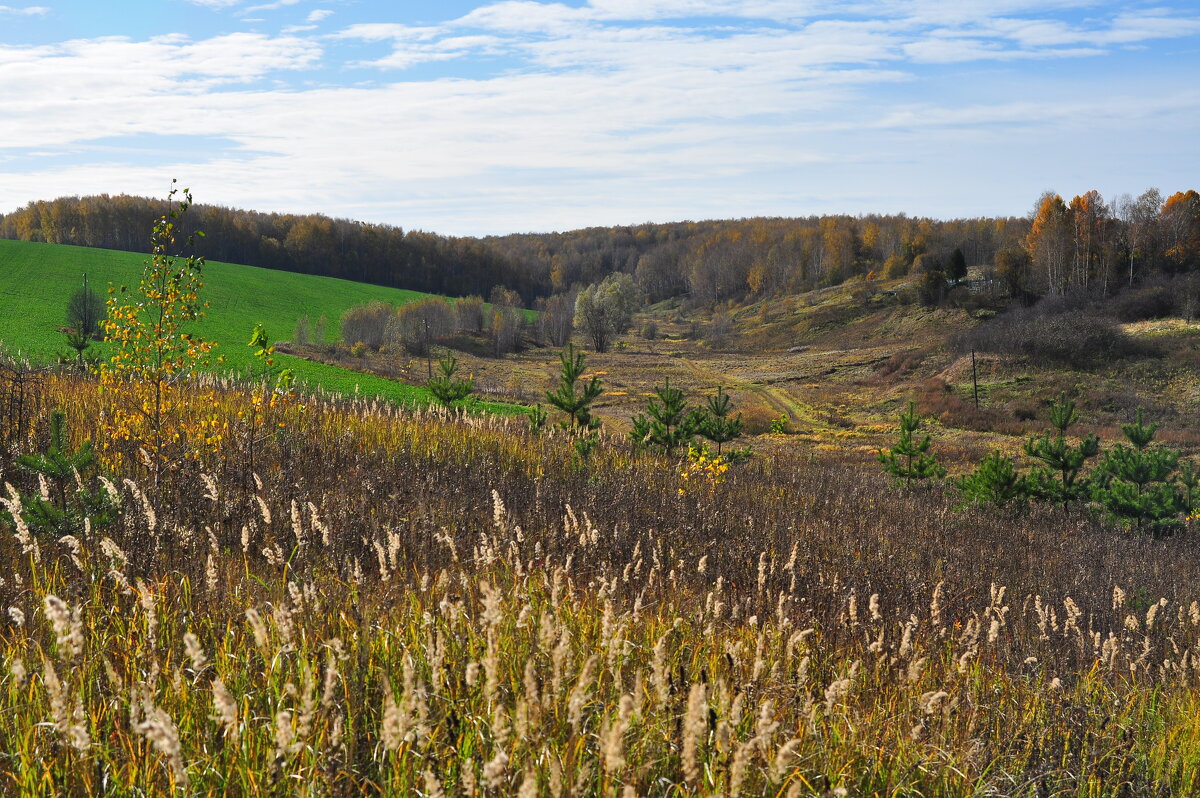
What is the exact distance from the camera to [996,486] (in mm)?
13547

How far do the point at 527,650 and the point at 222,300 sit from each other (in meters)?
73.2

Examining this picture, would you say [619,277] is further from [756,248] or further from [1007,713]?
[1007,713]

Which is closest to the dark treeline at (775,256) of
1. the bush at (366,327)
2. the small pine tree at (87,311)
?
the bush at (366,327)

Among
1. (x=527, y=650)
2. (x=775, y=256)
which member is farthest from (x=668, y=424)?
(x=775, y=256)

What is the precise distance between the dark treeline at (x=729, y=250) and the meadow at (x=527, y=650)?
236 feet

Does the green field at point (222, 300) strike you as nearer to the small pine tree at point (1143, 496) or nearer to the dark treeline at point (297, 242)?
the dark treeline at point (297, 242)

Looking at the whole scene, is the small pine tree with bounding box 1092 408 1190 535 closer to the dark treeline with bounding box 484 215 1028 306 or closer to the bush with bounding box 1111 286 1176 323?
the bush with bounding box 1111 286 1176 323

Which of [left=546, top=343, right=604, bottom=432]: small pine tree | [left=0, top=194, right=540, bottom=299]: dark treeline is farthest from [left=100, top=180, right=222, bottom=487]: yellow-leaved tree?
[left=0, top=194, right=540, bottom=299]: dark treeline

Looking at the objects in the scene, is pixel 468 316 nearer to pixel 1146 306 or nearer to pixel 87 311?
pixel 87 311

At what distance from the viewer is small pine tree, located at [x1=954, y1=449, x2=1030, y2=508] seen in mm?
13469

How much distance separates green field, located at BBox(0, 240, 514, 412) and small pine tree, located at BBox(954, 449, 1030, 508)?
795 inches

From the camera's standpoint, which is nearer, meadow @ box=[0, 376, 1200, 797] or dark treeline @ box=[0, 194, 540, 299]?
meadow @ box=[0, 376, 1200, 797]

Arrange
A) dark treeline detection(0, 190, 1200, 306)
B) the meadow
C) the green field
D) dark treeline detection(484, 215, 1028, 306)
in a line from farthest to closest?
dark treeline detection(484, 215, 1028, 306) → dark treeline detection(0, 190, 1200, 306) → the green field → the meadow

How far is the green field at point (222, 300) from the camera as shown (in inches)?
1491
